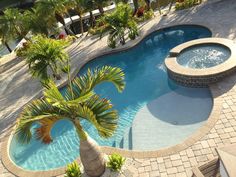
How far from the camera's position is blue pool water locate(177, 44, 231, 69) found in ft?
60.3

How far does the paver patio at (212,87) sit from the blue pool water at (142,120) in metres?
1.26

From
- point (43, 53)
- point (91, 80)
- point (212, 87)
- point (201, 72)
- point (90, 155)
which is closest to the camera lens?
point (91, 80)

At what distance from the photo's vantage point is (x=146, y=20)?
28406 millimetres

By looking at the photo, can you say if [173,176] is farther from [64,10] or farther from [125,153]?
[64,10]

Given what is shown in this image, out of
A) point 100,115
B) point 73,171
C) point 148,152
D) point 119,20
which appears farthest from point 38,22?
point 100,115

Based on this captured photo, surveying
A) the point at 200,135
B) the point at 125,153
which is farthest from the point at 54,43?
the point at 200,135

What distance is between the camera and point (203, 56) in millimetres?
19234

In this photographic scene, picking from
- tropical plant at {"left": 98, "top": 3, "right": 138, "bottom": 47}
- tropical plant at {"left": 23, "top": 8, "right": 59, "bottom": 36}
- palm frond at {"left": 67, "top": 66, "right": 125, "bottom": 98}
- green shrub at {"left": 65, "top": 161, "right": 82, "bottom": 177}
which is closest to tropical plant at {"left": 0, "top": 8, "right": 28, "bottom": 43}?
tropical plant at {"left": 23, "top": 8, "right": 59, "bottom": 36}

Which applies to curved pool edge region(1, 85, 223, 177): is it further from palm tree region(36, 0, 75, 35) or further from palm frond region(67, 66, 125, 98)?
palm tree region(36, 0, 75, 35)

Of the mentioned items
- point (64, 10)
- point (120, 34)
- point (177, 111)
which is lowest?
point (177, 111)

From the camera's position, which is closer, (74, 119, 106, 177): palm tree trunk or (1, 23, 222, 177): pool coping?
(74, 119, 106, 177): palm tree trunk

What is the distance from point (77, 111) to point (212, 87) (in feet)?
31.1

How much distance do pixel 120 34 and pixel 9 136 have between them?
39.0ft

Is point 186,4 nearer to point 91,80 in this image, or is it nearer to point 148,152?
point 148,152
